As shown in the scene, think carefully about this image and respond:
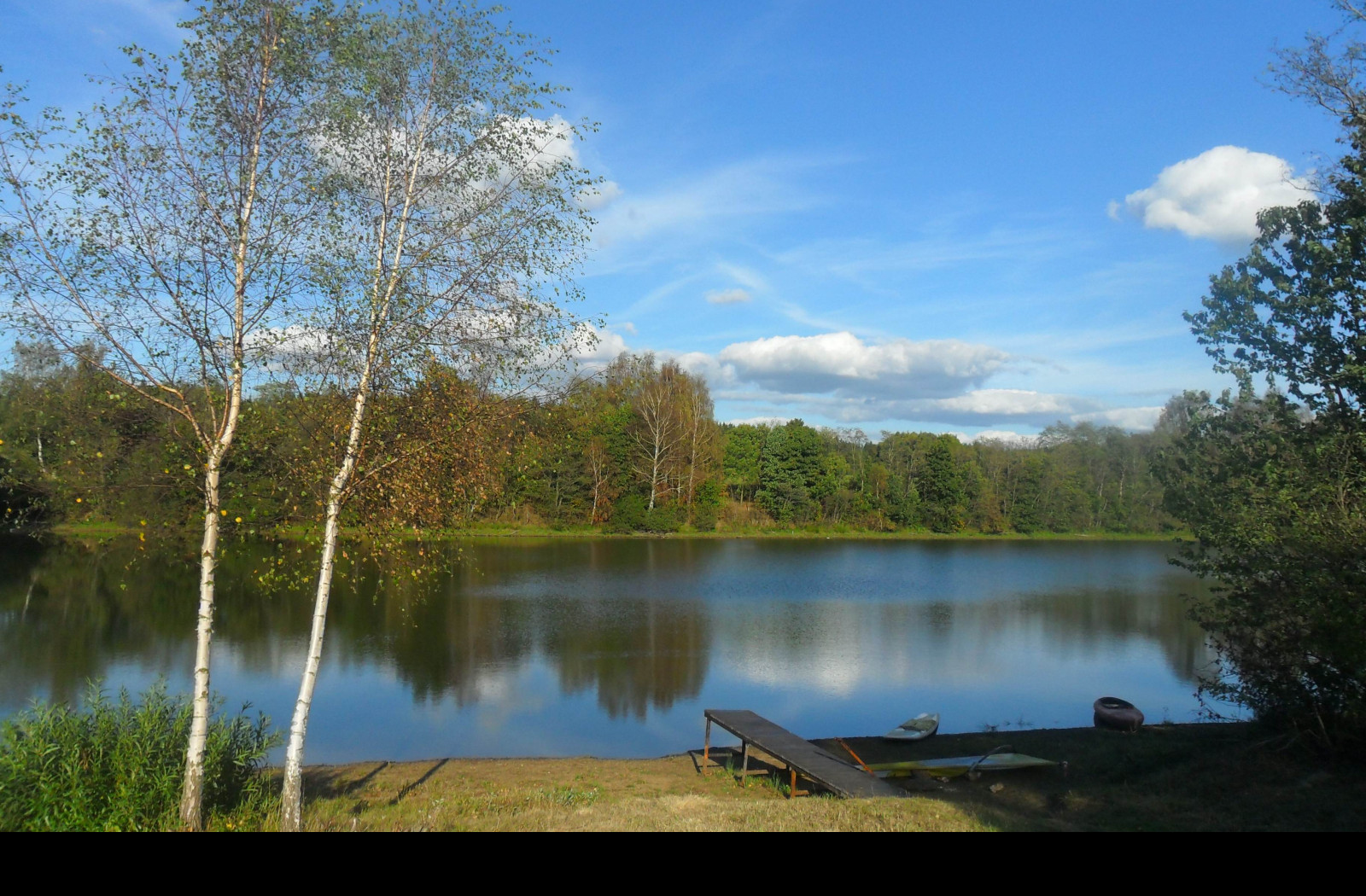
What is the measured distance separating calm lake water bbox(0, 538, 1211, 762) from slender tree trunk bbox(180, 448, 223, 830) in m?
0.43

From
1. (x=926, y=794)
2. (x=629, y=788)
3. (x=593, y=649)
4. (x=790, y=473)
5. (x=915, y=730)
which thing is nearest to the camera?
(x=926, y=794)

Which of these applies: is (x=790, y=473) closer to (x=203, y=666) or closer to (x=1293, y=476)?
(x=1293, y=476)

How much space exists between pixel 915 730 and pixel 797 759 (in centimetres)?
440

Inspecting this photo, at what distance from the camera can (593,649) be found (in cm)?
1939

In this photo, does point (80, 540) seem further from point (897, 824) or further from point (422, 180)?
point (897, 824)

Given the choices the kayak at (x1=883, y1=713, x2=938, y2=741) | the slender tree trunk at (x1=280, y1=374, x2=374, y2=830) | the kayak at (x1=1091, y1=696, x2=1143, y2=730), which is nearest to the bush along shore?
the slender tree trunk at (x1=280, y1=374, x2=374, y2=830)

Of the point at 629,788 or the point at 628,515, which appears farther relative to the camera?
the point at 628,515

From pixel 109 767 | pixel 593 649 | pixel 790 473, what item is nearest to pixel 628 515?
pixel 790 473

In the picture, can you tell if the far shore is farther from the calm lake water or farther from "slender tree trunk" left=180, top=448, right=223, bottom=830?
"slender tree trunk" left=180, top=448, right=223, bottom=830

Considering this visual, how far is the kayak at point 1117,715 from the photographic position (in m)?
13.5

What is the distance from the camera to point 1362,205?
31.7 feet

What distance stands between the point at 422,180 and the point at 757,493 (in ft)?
170

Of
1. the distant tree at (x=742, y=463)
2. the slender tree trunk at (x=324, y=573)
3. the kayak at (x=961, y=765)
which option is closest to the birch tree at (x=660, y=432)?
the distant tree at (x=742, y=463)

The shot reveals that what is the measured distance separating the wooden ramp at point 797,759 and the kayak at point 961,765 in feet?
3.08
